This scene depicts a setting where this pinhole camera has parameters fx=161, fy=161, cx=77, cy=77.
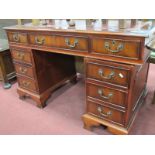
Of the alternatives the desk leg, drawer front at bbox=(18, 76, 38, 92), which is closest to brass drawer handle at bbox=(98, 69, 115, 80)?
drawer front at bbox=(18, 76, 38, 92)

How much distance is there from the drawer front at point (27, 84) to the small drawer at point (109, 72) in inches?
29.7

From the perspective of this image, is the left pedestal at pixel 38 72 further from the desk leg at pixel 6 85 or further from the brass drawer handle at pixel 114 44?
the brass drawer handle at pixel 114 44

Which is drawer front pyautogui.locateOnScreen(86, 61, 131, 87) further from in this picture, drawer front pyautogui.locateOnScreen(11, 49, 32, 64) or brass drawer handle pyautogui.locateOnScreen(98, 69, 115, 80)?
drawer front pyautogui.locateOnScreen(11, 49, 32, 64)

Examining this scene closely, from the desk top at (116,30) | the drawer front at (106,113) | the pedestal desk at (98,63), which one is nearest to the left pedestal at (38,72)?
the pedestal desk at (98,63)

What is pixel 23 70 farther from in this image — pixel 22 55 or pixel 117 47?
pixel 117 47

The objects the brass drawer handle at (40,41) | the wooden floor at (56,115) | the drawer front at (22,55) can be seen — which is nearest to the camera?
the brass drawer handle at (40,41)

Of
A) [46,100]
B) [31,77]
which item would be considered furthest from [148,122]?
[31,77]

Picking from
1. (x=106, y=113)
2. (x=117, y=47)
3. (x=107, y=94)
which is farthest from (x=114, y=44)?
(x=106, y=113)

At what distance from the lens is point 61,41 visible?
4.11 feet

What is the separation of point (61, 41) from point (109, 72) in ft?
1.47

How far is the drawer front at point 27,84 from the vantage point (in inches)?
68.4

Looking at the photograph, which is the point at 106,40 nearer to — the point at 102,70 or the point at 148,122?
the point at 102,70

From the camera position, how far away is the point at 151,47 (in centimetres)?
111

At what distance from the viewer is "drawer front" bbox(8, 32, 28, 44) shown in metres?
1.51
